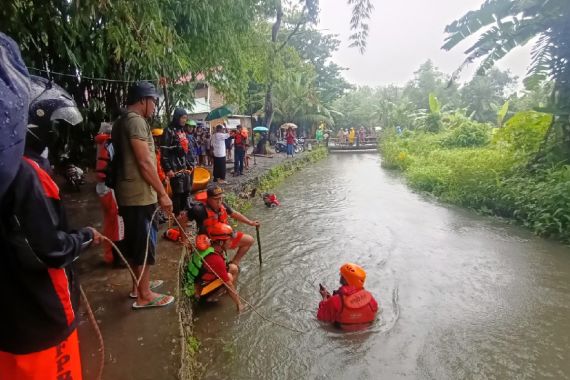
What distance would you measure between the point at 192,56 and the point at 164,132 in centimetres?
269

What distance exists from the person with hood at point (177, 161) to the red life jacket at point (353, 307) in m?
3.46

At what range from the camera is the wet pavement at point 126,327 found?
2746mm

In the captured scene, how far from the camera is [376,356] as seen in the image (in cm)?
391

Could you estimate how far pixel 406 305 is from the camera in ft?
16.4

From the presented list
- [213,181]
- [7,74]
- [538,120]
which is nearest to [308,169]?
[213,181]

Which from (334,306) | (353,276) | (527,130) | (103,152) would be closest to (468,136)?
(527,130)

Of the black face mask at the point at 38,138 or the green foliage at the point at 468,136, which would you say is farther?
the green foliage at the point at 468,136

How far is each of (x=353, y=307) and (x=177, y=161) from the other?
152 inches

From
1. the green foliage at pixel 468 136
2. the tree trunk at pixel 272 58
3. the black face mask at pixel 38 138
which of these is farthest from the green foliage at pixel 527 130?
the black face mask at pixel 38 138

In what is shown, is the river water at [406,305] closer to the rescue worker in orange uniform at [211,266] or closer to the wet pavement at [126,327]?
the rescue worker in orange uniform at [211,266]

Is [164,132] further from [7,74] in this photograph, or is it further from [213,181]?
[7,74]

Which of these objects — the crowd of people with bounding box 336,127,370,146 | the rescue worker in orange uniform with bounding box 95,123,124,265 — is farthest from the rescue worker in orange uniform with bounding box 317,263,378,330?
the crowd of people with bounding box 336,127,370,146

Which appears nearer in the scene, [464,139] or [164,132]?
[164,132]

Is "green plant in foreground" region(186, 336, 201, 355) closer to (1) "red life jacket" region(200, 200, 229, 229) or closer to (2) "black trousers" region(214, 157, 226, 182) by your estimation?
(1) "red life jacket" region(200, 200, 229, 229)
